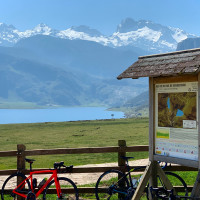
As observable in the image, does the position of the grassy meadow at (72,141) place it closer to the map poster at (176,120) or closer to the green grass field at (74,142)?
the green grass field at (74,142)

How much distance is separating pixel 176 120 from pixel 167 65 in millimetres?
1171

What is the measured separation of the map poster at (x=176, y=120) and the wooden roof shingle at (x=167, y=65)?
1.31 feet

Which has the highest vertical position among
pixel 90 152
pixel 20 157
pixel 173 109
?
pixel 173 109

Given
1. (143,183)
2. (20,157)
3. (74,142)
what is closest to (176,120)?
(143,183)

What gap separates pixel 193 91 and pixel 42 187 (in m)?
4.78

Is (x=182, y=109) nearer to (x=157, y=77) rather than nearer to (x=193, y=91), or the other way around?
(x=193, y=91)

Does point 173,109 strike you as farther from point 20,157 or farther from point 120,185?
point 20,157

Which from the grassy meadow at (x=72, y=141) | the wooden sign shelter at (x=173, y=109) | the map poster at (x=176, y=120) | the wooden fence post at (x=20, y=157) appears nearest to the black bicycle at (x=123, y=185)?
the wooden sign shelter at (x=173, y=109)

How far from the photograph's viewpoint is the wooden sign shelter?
6.89m

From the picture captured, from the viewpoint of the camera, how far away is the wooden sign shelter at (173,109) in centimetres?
689

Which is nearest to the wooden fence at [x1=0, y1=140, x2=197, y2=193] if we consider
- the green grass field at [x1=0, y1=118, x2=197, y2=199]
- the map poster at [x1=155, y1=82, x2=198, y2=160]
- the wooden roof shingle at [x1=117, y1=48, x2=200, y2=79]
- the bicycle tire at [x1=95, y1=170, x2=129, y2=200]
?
the bicycle tire at [x1=95, y1=170, x2=129, y2=200]

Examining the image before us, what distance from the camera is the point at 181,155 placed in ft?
23.6

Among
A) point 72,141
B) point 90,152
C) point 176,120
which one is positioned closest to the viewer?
point 176,120

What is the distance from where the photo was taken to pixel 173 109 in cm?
737
